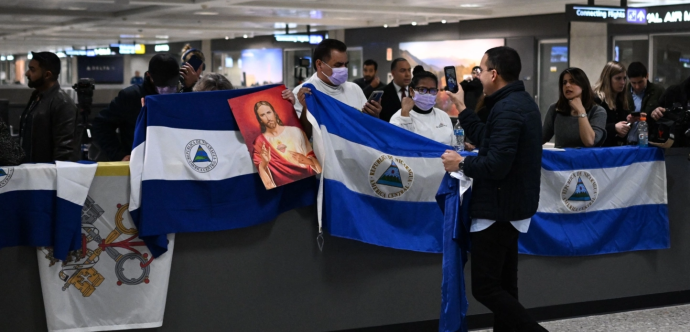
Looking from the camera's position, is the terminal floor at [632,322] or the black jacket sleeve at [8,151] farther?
the terminal floor at [632,322]

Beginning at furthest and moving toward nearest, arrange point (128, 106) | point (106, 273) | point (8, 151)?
point (128, 106), point (106, 273), point (8, 151)

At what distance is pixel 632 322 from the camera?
15.3 feet

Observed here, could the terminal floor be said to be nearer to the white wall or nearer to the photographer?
the photographer

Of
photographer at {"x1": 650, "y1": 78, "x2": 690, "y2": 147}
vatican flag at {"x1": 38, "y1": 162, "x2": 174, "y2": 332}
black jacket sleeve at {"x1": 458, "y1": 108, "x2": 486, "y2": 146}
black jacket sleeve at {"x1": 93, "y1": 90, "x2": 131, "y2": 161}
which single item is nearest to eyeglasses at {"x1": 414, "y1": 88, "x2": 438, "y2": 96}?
black jacket sleeve at {"x1": 458, "y1": 108, "x2": 486, "y2": 146}

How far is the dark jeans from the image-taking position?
11.6ft

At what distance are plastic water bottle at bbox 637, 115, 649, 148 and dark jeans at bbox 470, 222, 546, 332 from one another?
1757 millimetres

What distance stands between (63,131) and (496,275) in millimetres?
2732

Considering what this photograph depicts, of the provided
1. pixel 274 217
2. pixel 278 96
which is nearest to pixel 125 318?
pixel 274 217

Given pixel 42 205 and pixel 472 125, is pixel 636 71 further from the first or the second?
pixel 42 205

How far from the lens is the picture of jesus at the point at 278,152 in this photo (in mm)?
3920

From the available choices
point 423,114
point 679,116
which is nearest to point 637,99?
point 679,116

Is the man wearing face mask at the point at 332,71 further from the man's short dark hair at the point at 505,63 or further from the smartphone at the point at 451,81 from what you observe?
the man's short dark hair at the point at 505,63

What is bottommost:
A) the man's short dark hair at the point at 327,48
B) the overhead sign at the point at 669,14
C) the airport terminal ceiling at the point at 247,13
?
the man's short dark hair at the point at 327,48

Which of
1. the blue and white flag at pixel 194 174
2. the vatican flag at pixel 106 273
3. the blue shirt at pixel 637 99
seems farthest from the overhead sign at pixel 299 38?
the vatican flag at pixel 106 273
